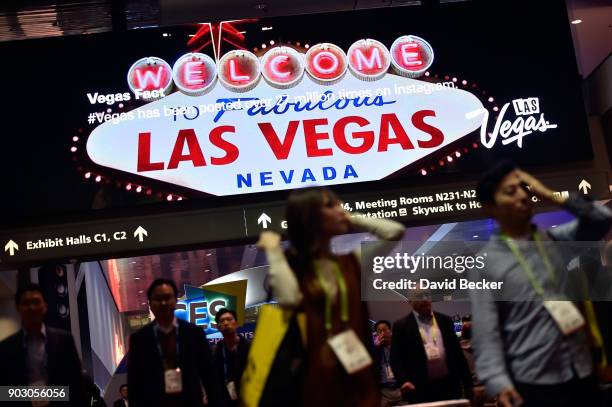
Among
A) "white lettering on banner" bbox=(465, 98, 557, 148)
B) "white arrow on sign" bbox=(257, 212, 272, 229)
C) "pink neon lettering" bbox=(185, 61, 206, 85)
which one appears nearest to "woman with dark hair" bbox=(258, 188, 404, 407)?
"white arrow on sign" bbox=(257, 212, 272, 229)

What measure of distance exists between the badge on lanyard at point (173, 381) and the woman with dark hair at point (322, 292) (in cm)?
204

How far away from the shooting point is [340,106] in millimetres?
7871

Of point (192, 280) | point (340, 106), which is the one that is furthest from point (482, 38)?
point (192, 280)

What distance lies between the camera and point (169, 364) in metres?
5.28

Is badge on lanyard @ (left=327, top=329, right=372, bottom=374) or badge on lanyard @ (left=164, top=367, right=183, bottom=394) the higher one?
badge on lanyard @ (left=327, top=329, right=372, bottom=374)

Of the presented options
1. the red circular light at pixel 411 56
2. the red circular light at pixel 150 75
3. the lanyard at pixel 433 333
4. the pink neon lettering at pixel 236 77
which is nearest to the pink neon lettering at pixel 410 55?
the red circular light at pixel 411 56

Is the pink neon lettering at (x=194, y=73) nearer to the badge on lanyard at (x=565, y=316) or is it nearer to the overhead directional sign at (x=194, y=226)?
the overhead directional sign at (x=194, y=226)

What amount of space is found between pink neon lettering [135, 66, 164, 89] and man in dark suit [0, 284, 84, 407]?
3029 mm

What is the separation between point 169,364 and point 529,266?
2.69 metres

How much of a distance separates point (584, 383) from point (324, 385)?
966 mm

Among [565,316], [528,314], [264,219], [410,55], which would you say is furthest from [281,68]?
[565,316]

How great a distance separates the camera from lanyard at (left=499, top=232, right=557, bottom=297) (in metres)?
3.29

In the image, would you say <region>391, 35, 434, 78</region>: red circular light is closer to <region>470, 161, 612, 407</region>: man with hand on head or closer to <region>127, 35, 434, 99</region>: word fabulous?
<region>127, 35, 434, 99</region>: word fabulous

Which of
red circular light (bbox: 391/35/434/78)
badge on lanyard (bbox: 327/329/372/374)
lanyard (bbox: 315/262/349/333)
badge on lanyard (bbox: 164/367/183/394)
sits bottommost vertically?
badge on lanyard (bbox: 164/367/183/394)
